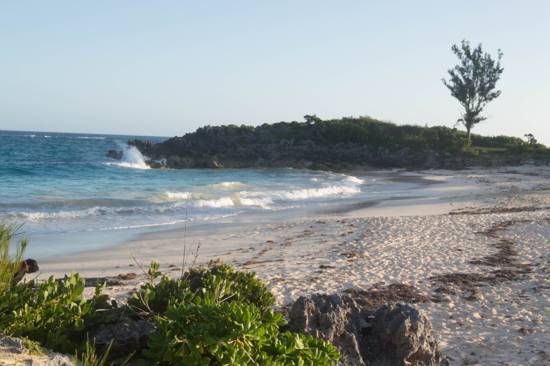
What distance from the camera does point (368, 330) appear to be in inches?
189

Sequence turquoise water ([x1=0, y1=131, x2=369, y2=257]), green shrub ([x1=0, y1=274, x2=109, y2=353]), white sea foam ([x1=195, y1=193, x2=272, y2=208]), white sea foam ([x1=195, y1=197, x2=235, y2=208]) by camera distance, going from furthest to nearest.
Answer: white sea foam ([x1=195, y1=193, x2=272, y2=208])
white sea foam ([x1=195, y1=197, x2=235, y2=208])
turquoise water ([x1=0, y1=131, x2=369, y2=257])
green shrub ([x1=0, y1=274, x2=109, y2=353])

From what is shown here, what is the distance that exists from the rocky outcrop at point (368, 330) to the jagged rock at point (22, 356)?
1.95 m

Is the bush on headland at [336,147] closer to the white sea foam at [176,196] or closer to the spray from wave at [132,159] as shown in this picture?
the spray from wave at [132,159]

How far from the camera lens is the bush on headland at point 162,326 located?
309 centimetres

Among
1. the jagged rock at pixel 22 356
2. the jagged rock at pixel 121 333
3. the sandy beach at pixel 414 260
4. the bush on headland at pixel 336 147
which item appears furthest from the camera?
the bush on headland at pixel 336 147

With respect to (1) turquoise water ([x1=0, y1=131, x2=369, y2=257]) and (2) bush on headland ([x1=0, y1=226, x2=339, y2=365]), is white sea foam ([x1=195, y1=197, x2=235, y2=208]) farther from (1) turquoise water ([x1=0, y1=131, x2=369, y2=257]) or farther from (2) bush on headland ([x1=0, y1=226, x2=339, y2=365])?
(2) bush on headland ([x1=0, y1=226, x2=339, y2=365])

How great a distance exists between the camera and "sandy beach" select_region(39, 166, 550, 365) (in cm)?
625

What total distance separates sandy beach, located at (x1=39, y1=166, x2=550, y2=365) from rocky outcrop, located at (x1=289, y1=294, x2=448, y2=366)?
89 centimetres

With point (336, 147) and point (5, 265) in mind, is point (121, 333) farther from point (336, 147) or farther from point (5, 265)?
point (336, 147)

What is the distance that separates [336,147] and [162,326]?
47949mm

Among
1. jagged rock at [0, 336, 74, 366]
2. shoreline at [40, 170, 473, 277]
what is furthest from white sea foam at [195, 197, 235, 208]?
jagged rock at [0, 336, 74, 366]

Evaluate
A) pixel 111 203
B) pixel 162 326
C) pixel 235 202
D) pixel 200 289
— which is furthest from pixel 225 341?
pixel 235 202

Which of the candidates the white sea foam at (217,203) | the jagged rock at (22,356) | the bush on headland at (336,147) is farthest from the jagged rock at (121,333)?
the bush on headland at (336,147)

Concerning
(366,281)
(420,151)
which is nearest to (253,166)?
(420,151)
